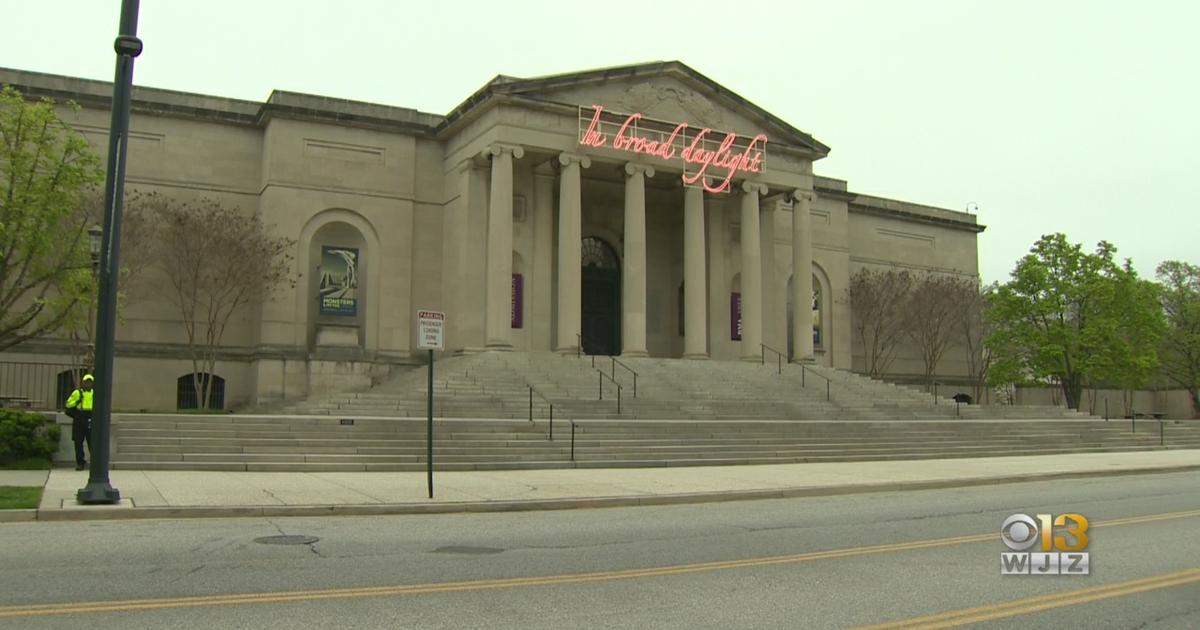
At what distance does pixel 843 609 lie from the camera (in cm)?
742

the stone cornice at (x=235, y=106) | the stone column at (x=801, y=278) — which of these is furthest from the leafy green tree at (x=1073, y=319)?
the stone cornice at (x=235, y=106)

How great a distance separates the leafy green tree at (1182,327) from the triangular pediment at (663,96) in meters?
28.9

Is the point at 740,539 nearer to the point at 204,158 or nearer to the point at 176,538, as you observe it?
the point at 176,538

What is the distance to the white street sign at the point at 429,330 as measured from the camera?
15.0 metres

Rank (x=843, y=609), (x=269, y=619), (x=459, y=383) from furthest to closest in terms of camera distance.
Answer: (x=459, y=383) < (x=843, y=609) < (x=269, y=619)

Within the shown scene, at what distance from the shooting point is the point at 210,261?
3291 centimetres

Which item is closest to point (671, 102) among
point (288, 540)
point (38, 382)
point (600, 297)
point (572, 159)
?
point (572, 159)

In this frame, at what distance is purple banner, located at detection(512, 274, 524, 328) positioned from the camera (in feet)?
125

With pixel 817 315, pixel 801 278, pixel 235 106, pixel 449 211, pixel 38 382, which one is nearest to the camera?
pixel 38 382

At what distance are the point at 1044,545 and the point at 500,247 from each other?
2665 centimetres

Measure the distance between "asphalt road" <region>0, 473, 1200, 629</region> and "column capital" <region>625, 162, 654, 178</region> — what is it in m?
25.7

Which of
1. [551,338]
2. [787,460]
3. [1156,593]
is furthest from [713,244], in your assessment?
[1156,593]

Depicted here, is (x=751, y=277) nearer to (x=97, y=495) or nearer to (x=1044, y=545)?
(x=1044, y=545)

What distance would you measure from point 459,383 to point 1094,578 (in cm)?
2318
